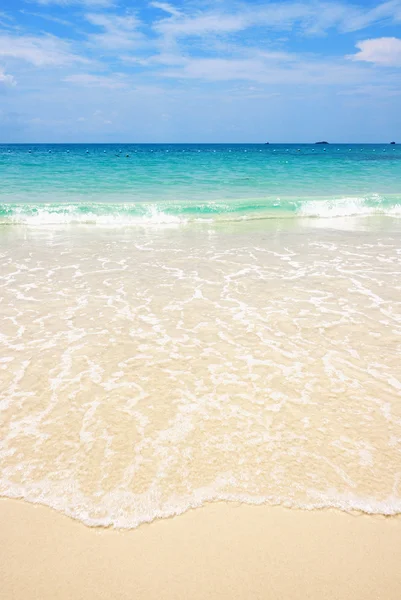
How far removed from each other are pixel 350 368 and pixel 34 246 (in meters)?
9.52

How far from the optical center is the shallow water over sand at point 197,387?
325 cm

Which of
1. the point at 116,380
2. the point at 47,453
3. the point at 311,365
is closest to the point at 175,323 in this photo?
the point at 116,380

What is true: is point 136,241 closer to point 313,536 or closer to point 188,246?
point 188,246

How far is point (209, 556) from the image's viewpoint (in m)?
2.69

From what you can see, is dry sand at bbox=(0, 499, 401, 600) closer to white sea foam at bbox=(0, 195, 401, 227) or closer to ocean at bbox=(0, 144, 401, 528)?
ocean at bbox=(0, 144, 401, 528)

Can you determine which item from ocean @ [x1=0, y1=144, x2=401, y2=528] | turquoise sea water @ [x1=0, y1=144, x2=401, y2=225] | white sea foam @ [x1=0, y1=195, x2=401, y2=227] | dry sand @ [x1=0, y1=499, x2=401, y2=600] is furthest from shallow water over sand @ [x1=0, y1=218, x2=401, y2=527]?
turquoise sea water @ [x1=0, y1=144, x2=401, y2=225]

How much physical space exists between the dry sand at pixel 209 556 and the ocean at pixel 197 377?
0.13 metres

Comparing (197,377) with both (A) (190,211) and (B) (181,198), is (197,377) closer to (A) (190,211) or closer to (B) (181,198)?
(A) (190,211)

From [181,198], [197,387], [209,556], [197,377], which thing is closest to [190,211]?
[181,198]

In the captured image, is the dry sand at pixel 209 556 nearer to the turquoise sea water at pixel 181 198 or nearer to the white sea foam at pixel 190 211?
the white sea foam at pixel 190 211

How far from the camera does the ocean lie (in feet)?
10.7

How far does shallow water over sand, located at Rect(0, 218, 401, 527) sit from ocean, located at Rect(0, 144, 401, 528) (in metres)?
0.02

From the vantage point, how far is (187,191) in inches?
918

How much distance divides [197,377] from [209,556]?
2217mm
